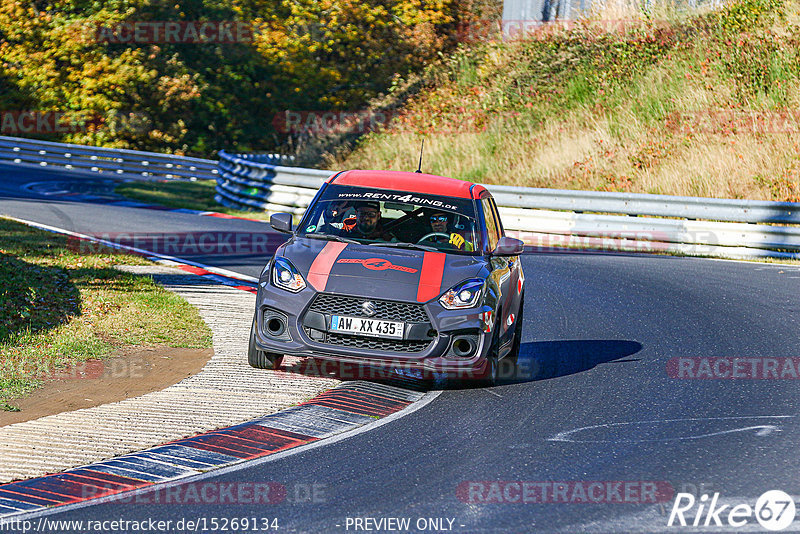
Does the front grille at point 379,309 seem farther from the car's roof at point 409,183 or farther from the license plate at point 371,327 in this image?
the car's roof at point 409,183

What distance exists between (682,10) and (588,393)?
2617 cm

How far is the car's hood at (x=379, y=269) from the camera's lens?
322 inches

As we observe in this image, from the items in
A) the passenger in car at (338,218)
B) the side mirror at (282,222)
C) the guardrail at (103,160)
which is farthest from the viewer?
the guardrail at (103,160)

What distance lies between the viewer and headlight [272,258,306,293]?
8.35 metres

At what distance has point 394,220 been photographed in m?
9.39

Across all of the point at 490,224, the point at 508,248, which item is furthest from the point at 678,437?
the point at 490,224

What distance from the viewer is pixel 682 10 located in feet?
105

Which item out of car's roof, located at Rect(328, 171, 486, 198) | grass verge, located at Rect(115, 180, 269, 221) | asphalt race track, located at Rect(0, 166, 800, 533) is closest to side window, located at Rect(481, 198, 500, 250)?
car's roof, located at Rect(328, 171, 486, 198)

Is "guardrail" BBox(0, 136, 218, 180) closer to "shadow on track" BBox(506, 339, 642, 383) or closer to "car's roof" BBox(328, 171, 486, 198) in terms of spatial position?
"car's roof" BBox(328, 171, 486, 198)

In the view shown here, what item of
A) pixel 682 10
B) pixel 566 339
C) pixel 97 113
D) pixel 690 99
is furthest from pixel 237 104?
pixel 566 339

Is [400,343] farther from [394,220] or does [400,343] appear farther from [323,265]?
[394,220]

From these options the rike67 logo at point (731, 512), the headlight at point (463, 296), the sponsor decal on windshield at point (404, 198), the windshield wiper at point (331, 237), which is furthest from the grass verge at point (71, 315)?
the rike67 logo at point (731, 512)

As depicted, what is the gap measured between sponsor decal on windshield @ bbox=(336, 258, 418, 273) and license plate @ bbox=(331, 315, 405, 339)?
1.68 feet

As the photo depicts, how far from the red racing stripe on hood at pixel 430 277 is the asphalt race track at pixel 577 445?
85cm
